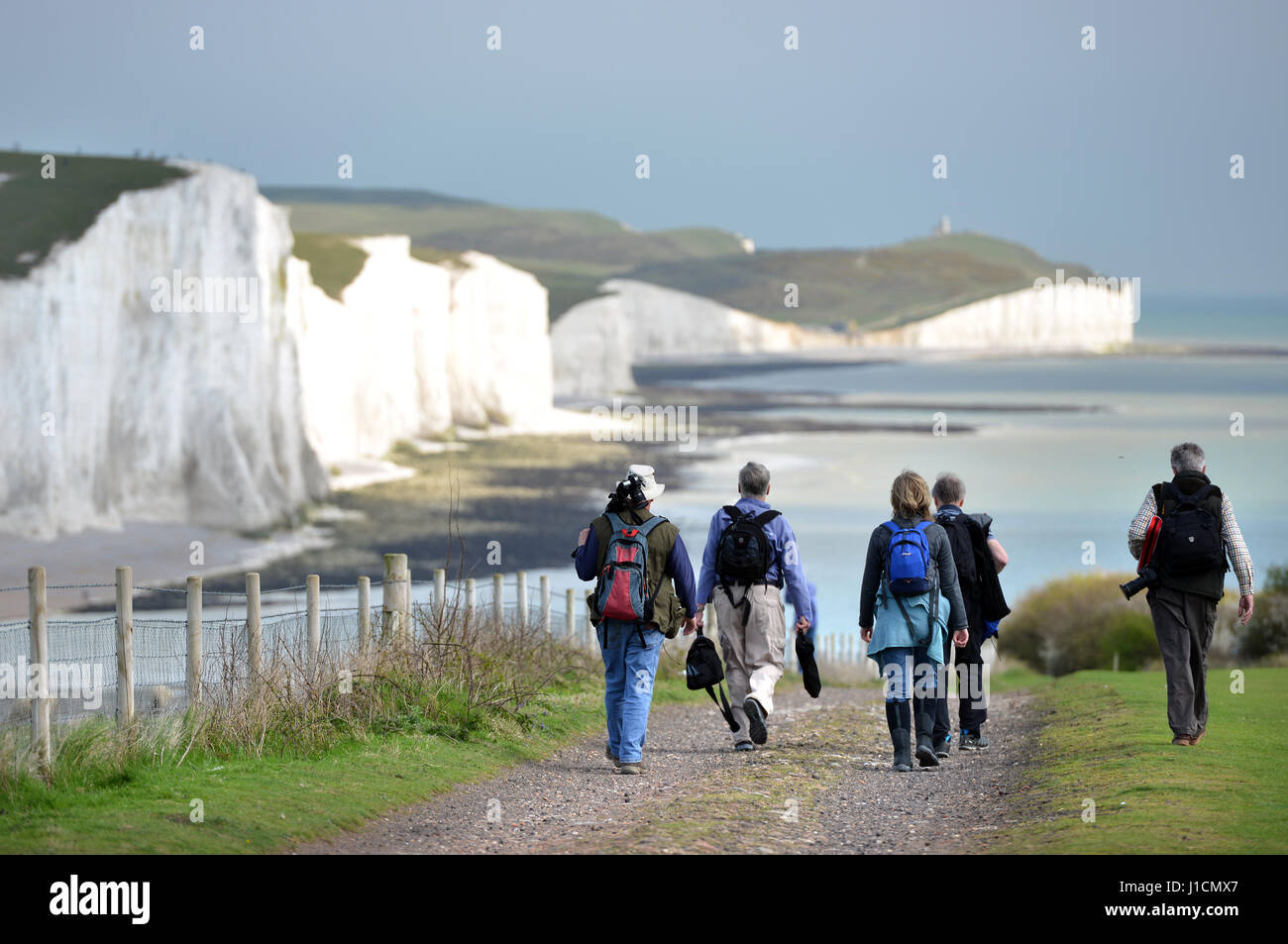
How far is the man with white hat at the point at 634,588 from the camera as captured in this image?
32.9 feet

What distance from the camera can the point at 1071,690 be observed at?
54.1 ft

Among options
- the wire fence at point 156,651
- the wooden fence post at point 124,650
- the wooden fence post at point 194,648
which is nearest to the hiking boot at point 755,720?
the wire fence at point 156,651

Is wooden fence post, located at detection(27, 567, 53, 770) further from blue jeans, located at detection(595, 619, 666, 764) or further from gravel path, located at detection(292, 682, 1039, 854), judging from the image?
blue jeans, located at detection(595, 619, 666, 764)

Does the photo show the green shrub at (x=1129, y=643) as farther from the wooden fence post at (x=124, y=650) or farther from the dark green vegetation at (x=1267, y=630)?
the wooden fence post at (x=124, y=650)

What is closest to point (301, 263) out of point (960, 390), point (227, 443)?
point (227, 443)

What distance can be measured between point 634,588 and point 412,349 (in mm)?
65840

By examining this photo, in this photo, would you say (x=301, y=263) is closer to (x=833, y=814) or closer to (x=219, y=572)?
(x=219, y=572)

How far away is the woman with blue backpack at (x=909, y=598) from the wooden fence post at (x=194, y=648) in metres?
4.43

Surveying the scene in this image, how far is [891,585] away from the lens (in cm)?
1002

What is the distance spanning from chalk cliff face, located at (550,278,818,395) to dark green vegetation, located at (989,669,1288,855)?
10115cm

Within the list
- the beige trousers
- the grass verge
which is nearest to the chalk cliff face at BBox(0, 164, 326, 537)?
the grass verge

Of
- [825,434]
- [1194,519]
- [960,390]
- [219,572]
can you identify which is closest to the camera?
[1194,519]

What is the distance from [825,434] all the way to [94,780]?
8310 cm

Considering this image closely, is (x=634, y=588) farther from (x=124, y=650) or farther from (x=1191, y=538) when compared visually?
(x=1191, y=538)
